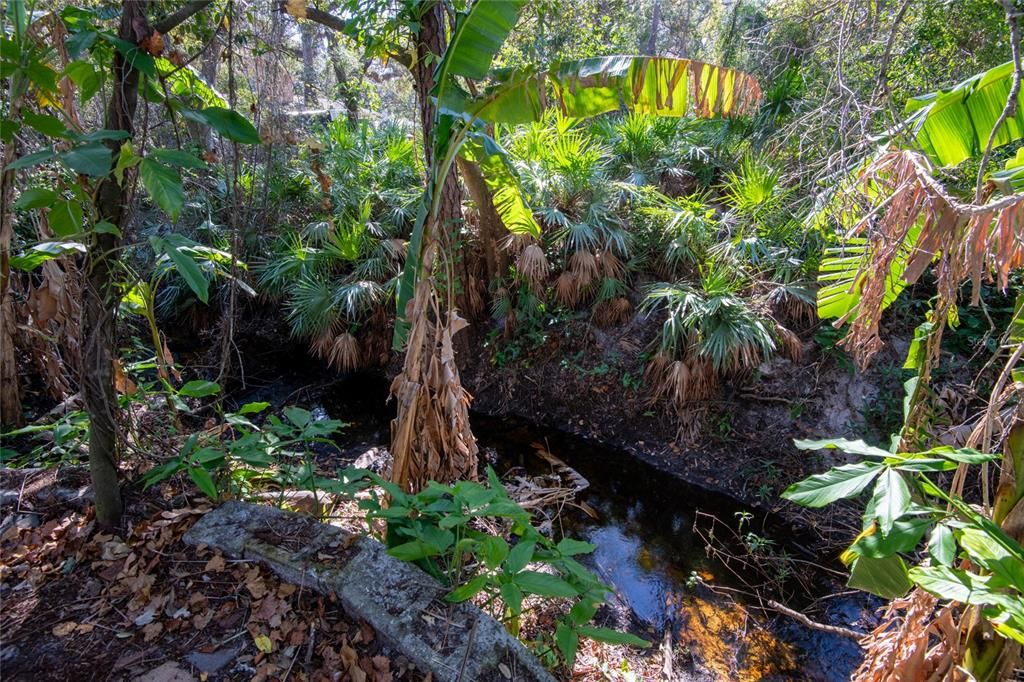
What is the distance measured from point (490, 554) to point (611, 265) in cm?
498

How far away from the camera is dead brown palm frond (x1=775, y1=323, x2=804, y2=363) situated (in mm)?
5410

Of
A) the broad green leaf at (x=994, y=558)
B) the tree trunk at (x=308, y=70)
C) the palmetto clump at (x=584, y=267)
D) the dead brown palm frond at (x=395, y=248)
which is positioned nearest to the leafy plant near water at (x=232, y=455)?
the broad green leaf at (x=994, y=558)

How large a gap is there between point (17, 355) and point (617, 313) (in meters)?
5.65

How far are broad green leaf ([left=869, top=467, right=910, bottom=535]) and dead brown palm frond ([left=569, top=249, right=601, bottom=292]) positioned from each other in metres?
4.72

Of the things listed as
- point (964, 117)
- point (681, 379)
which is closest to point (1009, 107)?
point (964, 117)

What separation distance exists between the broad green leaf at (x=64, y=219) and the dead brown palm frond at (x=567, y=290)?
509 cm

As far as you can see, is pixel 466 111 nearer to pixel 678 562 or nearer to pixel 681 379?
pixel 681 379

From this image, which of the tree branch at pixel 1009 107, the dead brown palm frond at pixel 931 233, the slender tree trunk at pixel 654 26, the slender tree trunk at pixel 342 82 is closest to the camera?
the dead brown palm frond at pixel 931 233

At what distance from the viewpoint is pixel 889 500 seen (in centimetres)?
167

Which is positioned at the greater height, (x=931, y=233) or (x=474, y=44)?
(x=474, y=44)

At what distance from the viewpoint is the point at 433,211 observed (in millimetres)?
3092

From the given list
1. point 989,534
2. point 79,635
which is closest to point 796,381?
point 989,534

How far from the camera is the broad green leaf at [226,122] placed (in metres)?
1.92

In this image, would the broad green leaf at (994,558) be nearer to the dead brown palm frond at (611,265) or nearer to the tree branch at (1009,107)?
the tree branch at (1009,107)
